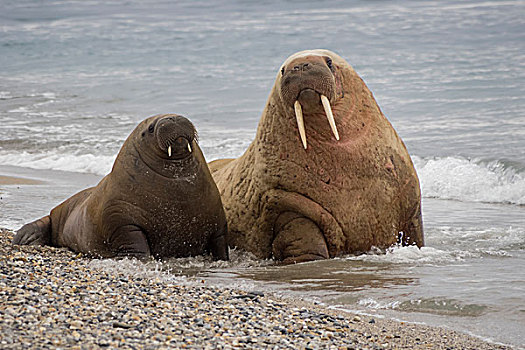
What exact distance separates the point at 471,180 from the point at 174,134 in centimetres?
550

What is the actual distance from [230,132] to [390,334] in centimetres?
1206

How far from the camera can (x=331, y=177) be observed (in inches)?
224

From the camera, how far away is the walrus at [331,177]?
18.5ft

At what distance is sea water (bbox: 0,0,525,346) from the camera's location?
512 cm

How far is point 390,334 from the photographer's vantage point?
389cm

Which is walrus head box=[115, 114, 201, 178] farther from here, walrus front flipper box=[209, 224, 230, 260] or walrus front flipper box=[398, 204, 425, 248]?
walrus front flipper box=[398, 204, 425, 248]

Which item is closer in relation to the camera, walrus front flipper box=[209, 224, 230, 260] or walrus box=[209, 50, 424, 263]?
walrus box=[209, 50, 424, 263]

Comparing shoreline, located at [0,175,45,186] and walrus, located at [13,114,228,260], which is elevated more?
walrus, located at [13,114,228,260]

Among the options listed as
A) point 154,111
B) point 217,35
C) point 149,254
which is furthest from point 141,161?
point 217,35

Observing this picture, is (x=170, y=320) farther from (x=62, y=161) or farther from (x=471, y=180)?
(x=62, y=161)

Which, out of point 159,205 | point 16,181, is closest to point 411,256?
point 159,205

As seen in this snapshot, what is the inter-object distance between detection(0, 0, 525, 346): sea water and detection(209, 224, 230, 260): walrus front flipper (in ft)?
0.35

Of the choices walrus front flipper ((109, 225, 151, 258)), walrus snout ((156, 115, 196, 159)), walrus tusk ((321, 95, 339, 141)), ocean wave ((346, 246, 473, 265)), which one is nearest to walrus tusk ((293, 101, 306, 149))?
walrus tusk ((321, 95, 339, 141))

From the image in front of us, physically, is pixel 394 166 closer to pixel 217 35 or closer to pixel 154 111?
pixel 154 111
